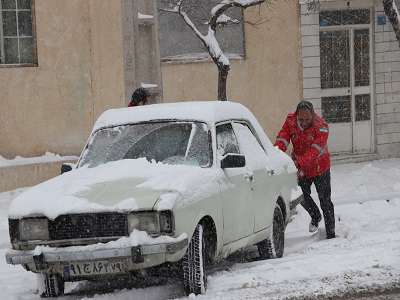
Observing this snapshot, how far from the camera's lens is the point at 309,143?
34.7ft

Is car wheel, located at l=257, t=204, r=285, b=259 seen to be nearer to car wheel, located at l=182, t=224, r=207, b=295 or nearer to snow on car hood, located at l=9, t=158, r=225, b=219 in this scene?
snow on car hood, located at l=9, t=158, r=225, b=219

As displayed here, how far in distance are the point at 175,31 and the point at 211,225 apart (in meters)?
11.5

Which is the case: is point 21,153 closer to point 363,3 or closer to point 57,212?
point 363,3

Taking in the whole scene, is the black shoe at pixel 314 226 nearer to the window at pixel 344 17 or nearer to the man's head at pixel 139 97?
the man's head at pixel 139 97

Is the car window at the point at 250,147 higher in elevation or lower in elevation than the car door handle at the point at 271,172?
higher

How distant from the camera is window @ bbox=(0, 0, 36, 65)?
54.0ft

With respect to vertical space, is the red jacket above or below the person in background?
below

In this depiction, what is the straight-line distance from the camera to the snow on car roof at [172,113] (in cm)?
856

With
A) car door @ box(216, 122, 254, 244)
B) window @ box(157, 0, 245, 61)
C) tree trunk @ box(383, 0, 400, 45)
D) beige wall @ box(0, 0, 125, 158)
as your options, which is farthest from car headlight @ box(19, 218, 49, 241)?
window @ box(157, 0, 245, 61)

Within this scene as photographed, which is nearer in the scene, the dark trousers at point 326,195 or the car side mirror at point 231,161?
the car side mirror at point 231,161

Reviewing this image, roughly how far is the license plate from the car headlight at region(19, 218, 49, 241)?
1.14 ft

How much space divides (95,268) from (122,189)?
708 millimetres

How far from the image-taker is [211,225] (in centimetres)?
776

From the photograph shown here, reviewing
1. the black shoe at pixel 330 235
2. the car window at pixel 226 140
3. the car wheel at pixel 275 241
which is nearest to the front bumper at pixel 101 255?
the car window at pixel 226 140
